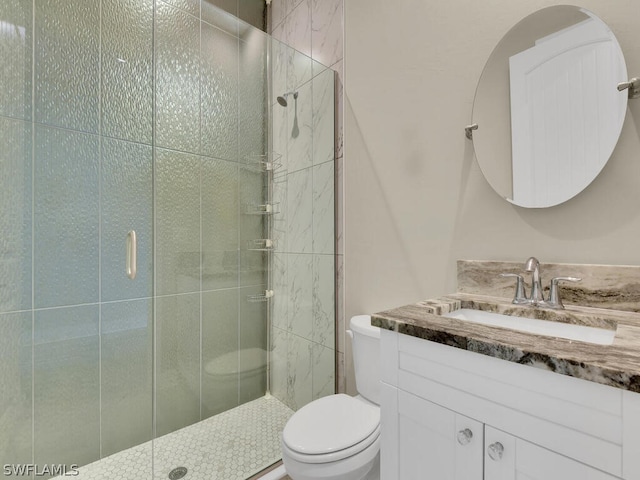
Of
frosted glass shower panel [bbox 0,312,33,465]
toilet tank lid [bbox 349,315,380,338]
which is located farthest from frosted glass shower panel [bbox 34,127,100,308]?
toilet tank lid [bbox 349,315,380,338]

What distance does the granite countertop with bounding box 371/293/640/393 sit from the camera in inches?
21.3

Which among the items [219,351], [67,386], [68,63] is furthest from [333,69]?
[67,386]

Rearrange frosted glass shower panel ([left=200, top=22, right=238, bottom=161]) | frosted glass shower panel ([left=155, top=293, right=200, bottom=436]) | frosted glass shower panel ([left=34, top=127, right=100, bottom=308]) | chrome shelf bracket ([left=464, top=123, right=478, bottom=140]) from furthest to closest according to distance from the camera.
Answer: frosted glass shower panel ([left=200, top=22, right=238, bottom=161]) → frosted glass shower panel ([left=155, top=293, right=200, bottom=436]) → frosted glass shower panel ([left=34, top=127, right=100, bottom=308]) → chrome shelf bracket ([left=464, top=123, right=478, bottom=140])

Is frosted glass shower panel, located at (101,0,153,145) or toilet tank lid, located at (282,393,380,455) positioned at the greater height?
frosted glass shower panel, located at (101,0,153,145)

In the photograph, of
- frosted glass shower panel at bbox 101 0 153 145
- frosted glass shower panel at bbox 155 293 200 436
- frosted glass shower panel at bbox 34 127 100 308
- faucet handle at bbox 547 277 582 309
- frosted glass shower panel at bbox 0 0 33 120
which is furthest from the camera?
frosted glass shower panel at bbox 155 293 200 436

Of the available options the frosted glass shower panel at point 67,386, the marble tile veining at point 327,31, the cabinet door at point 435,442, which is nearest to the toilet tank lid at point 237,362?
the frosted glass shower panel at point 67,386

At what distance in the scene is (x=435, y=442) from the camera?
766mm

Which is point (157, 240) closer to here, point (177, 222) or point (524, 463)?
point (177, 222)

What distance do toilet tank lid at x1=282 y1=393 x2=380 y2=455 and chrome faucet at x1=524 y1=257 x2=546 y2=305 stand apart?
0.71m

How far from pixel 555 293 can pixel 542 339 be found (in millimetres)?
382

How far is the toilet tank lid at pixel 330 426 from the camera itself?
3.52 ft

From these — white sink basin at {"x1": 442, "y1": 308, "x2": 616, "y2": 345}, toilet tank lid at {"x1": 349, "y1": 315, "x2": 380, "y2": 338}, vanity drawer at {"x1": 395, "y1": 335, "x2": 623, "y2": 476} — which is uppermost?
white sink basin at {"x1": 442, "y1": 308, "x2": 616, "y2": 345}

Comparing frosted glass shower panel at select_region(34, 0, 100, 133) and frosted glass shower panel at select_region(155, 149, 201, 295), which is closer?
frosted glass shower panel at select_region(34, 0, 100, 133)

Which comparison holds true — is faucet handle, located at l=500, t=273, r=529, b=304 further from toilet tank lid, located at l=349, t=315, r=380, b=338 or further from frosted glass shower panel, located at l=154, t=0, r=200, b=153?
frosted glass shower panel, located at l=154, t=0, r=200, b=153
